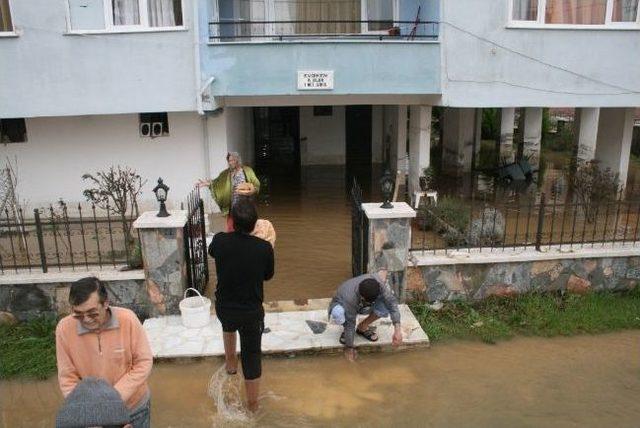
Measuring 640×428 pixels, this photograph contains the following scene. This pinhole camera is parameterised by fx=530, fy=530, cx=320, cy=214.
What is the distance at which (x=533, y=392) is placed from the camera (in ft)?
16.6

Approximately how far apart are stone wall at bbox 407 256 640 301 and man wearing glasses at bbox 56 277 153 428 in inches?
160

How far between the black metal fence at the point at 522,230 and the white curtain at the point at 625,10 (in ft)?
10.9

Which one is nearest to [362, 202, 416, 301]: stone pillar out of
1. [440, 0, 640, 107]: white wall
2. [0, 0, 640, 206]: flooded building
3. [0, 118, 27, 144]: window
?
[0, 0, 640, 206]: flooded building

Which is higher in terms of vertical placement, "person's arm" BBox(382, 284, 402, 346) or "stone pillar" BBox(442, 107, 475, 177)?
"stone pillar" BBox(442, 107, 475, 177)

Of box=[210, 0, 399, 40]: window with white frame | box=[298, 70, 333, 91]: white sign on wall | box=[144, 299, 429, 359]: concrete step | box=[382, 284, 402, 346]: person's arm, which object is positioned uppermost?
box=[210, 0, 399, 40]: window with white frame

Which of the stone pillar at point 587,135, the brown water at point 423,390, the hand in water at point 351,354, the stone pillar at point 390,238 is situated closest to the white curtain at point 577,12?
the stone pillar at point 587,135

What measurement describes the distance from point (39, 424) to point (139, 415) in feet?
7.01

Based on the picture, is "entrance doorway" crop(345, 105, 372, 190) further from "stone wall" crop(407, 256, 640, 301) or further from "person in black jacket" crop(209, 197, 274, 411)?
"person in black jacket" crop(209, 197, 274, 411)

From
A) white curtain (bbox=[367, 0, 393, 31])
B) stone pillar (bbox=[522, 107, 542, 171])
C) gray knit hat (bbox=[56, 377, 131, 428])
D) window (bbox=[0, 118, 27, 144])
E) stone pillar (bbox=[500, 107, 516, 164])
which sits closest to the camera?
gray knit hat (bbox=[56, 377, 131, 428])

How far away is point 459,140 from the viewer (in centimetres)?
1445

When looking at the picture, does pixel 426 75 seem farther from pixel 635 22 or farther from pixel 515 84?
pixel 635 22

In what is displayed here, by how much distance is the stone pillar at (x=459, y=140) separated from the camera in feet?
46.8

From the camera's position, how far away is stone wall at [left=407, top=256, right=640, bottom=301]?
660 centimetres

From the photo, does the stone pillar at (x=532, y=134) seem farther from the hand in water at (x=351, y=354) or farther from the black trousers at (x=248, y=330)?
the black trousers at (x=248, y=330)
